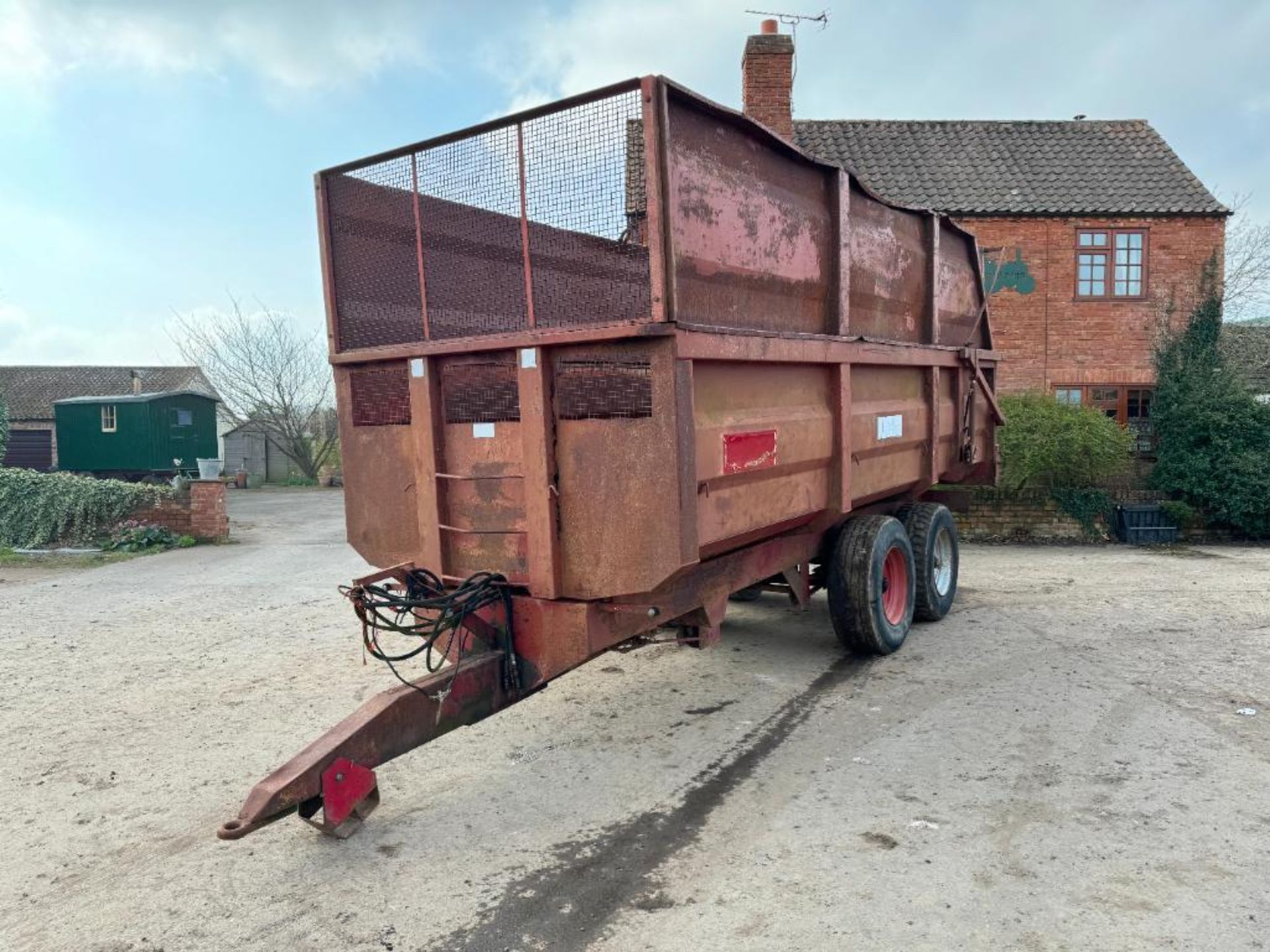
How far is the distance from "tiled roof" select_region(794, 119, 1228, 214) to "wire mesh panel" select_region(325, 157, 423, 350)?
13.0m

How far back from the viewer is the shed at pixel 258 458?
1161 inches

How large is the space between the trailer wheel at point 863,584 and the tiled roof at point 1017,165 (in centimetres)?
1156

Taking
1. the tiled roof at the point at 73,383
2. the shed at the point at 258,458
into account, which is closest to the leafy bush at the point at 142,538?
the shed at the point at 258,458

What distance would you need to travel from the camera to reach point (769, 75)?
1628cm

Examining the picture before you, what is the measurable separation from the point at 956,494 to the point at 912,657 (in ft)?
9.04

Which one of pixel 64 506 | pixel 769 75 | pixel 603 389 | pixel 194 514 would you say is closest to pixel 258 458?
pixel 64 506

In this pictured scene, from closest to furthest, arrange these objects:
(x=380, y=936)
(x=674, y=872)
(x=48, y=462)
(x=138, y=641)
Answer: (x=380, y=936)
(x=674, y=872)
(x=138, y=641)
(x=48, y=462)

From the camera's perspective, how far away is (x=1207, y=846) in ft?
11.4

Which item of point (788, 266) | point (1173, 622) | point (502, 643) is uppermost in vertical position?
point (788, 266)

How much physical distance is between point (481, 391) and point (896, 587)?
3941 millimetres

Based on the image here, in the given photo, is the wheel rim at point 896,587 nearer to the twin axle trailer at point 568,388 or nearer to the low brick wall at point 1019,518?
the twin axle trailer at point 568,388

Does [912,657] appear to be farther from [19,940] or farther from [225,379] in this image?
[225,379]

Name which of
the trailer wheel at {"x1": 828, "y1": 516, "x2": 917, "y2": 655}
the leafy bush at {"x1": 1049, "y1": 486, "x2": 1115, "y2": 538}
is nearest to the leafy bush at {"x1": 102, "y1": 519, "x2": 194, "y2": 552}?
the trailer wheel at {"x1": 828, "y1": 516, "x2": 917, "y2": 655}

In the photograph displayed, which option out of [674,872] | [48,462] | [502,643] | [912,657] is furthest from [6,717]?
[48,462]
